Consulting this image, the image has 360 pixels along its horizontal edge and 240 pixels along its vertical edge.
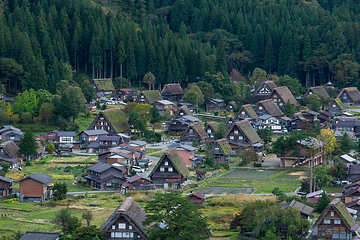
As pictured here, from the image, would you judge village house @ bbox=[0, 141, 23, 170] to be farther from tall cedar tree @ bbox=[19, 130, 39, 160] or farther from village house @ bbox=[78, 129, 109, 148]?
village house @ bbox=[78, 129, 109, 148]

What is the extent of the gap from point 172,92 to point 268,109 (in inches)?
669

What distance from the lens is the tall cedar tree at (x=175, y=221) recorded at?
1219 inches

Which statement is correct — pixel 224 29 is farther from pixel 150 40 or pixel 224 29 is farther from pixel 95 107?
pixel 95 107

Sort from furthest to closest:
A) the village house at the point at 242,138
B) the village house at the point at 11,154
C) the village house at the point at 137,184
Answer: the village house at the point at 242,138
the village house at the point at 11,154
the village house at the point at 137,184

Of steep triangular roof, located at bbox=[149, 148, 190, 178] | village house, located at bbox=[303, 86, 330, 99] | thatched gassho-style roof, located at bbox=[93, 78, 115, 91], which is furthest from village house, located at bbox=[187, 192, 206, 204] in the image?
village house, located at bbox=[303, 86, 330, 99]

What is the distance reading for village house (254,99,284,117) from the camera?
252 ft

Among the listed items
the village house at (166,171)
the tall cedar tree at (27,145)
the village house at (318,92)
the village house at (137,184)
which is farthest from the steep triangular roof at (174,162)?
the village house at (318,92)

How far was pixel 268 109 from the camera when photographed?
77.0 m

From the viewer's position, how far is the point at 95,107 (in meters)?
77.3

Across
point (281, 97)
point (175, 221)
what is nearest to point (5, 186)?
point (175, 221)

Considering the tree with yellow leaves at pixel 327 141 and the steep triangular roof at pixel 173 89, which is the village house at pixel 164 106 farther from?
the tree with yellow leaves at pixel 327 141

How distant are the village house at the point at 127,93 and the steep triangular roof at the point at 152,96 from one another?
334cm

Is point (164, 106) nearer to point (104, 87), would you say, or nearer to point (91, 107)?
point (91, 107)

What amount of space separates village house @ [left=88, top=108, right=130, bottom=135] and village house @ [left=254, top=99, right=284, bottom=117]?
19700 mm
